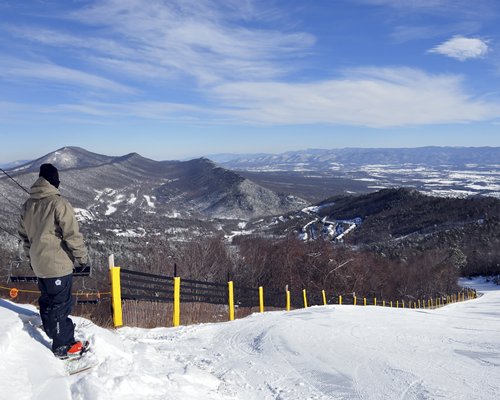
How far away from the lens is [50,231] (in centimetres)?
511

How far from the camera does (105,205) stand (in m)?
128

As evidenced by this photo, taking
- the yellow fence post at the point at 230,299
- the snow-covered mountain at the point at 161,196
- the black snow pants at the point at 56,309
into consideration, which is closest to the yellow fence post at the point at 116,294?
the black snow pants at the point at 56,309

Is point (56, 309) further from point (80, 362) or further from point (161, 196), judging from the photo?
point (161, 196)

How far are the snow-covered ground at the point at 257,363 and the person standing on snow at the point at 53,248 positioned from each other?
0.28m

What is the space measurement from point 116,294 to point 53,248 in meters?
3.46

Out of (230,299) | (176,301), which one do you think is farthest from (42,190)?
(230,299)

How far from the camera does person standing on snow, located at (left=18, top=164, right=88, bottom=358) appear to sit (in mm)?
5090

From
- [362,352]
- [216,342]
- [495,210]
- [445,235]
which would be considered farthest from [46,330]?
[495,210]

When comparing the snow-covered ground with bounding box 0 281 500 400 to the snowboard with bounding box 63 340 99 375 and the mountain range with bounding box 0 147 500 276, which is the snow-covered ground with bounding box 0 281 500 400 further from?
the mountain range with bounding box 0 147 500 276

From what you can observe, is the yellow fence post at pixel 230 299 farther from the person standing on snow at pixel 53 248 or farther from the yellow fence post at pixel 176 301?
the person standing on snow at pixel 53 248

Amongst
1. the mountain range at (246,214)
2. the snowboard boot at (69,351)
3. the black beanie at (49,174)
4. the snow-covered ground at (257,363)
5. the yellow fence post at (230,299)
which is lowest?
the mountain range at (246,214)

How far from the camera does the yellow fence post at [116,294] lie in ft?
27.4

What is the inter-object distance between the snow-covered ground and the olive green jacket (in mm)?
834

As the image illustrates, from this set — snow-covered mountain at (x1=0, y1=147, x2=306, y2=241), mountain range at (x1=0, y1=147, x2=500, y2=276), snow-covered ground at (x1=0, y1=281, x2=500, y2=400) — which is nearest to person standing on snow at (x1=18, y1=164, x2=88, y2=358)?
snow-covered ground at (x1=0, y1=281, x2=500, y2=400)
